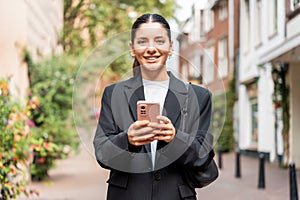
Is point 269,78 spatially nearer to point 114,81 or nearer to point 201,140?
point 114,81

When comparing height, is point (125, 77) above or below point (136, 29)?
below

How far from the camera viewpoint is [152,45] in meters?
2.36

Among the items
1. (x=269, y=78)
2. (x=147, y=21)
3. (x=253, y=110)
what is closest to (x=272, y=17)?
(x=269, y=78)

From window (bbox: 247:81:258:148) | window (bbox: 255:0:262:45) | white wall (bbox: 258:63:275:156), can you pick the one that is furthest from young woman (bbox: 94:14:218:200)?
window (bbox: 247:81:258:148)

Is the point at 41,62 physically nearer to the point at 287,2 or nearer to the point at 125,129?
the point at 287,2

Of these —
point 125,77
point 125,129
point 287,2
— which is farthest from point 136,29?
point 287,2

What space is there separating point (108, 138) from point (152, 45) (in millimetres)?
397

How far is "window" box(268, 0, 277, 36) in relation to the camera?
17.4 m

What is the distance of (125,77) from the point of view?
2545mm

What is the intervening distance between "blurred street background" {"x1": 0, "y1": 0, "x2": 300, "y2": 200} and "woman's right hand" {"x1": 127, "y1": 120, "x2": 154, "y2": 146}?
1.12 feet

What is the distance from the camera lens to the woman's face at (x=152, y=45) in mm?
2369

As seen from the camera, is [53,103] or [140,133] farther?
[53,103]

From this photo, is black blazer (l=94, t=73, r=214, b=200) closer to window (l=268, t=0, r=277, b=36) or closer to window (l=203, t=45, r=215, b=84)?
window (l=203, t=45, r=215, b=84)

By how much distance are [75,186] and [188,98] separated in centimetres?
975
